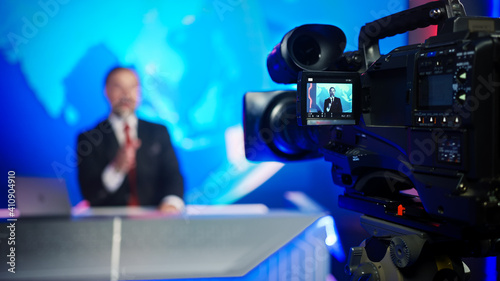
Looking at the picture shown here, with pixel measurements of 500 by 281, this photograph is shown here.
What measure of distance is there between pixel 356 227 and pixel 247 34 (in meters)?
1.30

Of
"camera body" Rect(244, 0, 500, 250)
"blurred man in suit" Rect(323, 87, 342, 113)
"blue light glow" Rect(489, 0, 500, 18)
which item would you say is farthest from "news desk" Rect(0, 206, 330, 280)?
"blue light glow" Rect(489, 0, 500, 18)

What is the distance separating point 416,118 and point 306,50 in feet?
2.18

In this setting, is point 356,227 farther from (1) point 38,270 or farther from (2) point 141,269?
(1) point 38,270

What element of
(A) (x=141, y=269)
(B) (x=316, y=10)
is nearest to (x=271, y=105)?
(B) (x=316, y=10)

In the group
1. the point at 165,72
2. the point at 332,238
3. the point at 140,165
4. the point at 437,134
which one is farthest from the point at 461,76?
the point at 140,165

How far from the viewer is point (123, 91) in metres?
2.54

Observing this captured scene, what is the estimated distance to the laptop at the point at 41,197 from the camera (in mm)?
2400

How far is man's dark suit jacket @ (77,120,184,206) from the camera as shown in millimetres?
2512

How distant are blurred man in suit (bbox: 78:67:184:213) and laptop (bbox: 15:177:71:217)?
116mm

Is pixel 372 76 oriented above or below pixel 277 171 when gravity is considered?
above

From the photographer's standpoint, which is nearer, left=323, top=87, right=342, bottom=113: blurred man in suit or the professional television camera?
the professional television camera

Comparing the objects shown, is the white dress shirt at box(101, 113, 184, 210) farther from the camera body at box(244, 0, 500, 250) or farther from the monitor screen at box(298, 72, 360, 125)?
the monitor screen at box(298, 72, 360, 125)

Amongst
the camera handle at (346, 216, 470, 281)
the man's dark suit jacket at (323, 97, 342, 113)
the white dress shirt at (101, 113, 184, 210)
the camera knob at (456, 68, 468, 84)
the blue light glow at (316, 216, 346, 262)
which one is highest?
the camera knob at (456, 68, 468, 84)

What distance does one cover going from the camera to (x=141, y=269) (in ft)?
8.11
